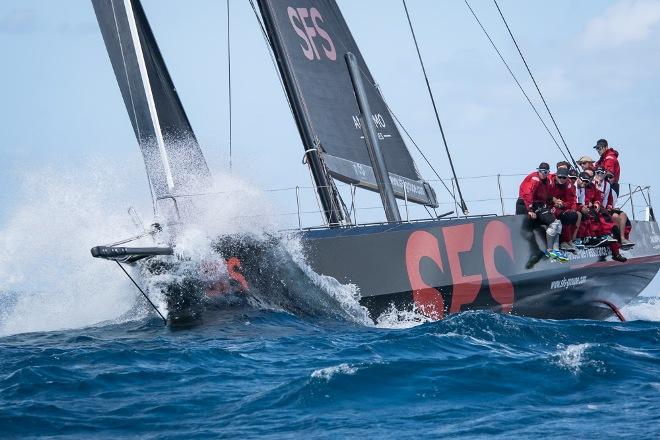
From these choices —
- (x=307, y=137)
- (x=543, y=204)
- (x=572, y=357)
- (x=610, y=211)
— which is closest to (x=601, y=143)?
(x=610, y=211)

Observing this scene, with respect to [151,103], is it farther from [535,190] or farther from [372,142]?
[535,190]

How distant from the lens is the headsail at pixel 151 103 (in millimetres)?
8156

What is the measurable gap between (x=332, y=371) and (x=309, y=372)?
A: 0.19 metres

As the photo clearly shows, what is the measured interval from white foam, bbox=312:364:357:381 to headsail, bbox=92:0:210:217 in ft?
8.15

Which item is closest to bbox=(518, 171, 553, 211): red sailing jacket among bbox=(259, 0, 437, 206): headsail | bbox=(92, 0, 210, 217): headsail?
bbox=(259, 0, 437, 206): headsail

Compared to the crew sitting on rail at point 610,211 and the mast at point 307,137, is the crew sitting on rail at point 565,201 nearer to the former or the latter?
the crew sitting on rail at point 610,211

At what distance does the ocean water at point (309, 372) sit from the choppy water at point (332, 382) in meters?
0.01

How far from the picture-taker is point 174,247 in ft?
24.5

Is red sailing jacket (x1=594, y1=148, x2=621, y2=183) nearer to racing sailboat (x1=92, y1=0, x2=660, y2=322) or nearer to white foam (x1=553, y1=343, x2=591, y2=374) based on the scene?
racing sailboat (x1=92, y1=0, x2=660, y2=322)

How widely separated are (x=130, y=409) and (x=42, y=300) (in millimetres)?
4262

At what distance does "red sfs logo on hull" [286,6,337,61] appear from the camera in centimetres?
1016

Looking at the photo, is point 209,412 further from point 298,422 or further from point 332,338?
point 332,338

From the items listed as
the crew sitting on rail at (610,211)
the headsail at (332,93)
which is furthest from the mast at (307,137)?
the crew sitting on rail at (610,211)

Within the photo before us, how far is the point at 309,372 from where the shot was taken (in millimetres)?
5586
